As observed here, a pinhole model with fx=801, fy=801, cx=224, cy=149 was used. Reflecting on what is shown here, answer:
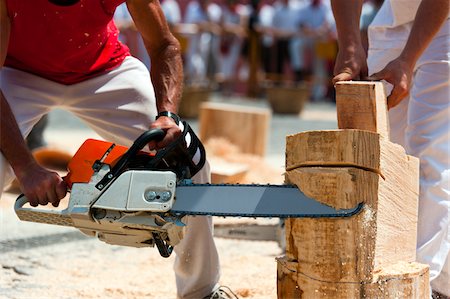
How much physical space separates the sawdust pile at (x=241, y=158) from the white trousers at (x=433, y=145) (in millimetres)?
3086

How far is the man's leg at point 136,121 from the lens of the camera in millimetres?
3344

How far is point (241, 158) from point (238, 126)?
39cm

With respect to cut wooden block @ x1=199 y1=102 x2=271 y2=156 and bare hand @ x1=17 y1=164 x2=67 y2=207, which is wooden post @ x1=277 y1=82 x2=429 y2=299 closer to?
bare hand @ x1=17 y1=164 x2=67 y2=207

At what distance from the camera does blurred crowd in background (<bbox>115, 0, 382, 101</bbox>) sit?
53.7 feet

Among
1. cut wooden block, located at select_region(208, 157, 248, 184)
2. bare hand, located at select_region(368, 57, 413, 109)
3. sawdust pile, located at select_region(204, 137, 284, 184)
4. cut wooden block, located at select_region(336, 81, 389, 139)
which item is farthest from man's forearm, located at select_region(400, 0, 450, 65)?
sawdust pile, located at select_region(204, 137, 284, 184)

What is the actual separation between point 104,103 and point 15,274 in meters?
1.21

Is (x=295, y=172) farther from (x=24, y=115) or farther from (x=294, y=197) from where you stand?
(x=24, y=115)

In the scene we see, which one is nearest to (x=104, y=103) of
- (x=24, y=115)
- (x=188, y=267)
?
(x=24, y=115)

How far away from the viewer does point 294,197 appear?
90.0 inches

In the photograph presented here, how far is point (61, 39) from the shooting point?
320 cm

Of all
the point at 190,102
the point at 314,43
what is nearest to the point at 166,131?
the point at 190,102

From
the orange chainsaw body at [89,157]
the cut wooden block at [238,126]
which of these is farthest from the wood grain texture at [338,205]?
the cut wooden block at [238,126]

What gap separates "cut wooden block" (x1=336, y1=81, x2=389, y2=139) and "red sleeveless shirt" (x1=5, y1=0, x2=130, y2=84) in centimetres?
118

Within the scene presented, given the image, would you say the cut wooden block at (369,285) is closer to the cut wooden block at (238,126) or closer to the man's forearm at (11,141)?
the man's forearm at (11,141)
